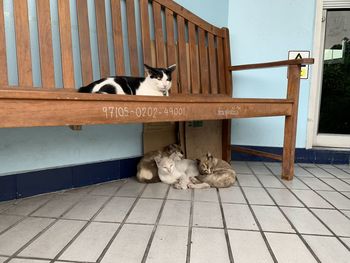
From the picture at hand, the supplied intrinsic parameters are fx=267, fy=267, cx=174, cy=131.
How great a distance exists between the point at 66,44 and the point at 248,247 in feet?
3.70

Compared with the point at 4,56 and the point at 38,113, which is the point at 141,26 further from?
the point at 38,113

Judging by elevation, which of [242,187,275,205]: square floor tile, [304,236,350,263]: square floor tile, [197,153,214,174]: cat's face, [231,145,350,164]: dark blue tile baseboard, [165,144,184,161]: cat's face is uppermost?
[165,144,184,161]: cat's face

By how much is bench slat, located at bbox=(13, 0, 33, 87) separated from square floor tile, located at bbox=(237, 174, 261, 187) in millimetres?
1191

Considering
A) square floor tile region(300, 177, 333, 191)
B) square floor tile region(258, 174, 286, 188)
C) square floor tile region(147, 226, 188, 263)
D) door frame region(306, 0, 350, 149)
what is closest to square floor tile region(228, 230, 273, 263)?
square floor tile region(147, 226, 188, 263)

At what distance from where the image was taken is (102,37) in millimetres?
1346

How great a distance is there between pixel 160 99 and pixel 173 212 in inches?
18.5

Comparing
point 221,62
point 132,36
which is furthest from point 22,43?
point 221,62

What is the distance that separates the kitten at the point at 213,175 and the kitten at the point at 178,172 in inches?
1.4

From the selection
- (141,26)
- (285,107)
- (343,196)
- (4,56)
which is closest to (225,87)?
(285,107)

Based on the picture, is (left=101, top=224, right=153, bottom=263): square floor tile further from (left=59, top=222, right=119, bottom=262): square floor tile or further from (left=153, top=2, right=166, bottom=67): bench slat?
(left=153, top=2, right=166, bottom=67): bench slat

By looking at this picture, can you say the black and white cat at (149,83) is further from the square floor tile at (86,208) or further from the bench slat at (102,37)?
the square floor tile at (86,208)

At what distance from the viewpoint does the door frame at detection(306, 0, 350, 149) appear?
6.25 feet

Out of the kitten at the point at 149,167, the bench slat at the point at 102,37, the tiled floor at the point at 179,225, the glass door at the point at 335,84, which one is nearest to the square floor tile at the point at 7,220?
the tiled floor at the point at 179,225

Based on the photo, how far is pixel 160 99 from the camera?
98 centimetres
